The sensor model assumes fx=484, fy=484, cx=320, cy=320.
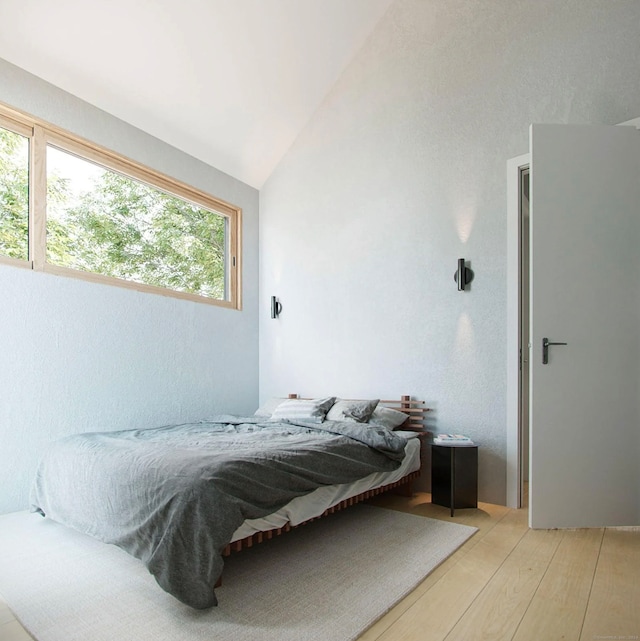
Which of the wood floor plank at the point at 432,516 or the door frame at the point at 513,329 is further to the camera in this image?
the door frame at the point at 513,329

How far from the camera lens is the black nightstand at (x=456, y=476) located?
3.08m

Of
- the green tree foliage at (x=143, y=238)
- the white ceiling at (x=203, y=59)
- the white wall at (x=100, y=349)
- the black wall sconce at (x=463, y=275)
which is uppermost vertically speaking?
the white ceiling at (x=203, y=59)

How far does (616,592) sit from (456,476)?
1169 millimetres

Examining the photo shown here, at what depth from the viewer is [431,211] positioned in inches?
147

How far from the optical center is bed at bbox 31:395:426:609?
6.10 ft

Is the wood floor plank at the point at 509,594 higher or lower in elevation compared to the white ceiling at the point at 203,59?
lower

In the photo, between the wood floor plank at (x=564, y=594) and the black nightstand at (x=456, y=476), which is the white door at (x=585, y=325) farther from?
the black nightstand at (x=456, y=476)

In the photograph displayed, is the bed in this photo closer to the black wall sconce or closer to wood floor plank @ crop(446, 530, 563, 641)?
wood floor plank @ crop(446, 530, 563, 641)

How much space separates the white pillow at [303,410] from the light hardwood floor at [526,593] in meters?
1.37

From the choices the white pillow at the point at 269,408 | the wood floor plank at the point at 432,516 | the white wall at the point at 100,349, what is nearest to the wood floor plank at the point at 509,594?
the wood floor plank at the point at 432,516

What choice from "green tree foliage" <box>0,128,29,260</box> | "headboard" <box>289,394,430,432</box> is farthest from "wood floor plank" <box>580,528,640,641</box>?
"green tree foliage" <box>0,128,29,260</box>

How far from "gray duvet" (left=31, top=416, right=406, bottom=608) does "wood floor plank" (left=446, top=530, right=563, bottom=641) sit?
33.8 inches

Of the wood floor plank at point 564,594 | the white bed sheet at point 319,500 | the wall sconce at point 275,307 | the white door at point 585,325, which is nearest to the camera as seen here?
the wood floor plank at point 564,594

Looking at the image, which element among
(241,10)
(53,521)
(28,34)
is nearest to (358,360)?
(53,521)
